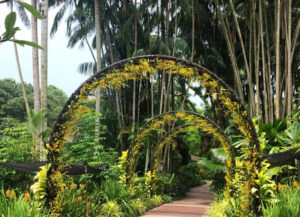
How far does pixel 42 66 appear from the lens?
9.08 meters

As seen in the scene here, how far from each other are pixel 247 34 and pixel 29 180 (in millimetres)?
8803

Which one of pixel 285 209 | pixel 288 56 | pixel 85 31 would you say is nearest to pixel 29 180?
pixel 285 209

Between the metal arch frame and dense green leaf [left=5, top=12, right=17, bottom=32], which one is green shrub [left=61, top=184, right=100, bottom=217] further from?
dense green leaf [left=5, top=12, right=17, bottom=32]

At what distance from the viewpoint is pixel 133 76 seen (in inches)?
188

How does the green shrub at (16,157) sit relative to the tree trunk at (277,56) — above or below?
below

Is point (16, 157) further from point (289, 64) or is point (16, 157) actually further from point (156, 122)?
point (289, 64)

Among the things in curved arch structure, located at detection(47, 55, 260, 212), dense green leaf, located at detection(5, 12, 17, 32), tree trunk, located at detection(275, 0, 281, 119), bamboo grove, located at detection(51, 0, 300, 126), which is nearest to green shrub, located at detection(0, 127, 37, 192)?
curved arch structure, located at detection(47, 55, 260, 212)

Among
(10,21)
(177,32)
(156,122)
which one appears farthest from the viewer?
(177,32)

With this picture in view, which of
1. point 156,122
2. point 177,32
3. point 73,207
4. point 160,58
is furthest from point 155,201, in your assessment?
point 177,32

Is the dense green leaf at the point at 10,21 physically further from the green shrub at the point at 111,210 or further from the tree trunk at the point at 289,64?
the tree trunk at the point at 289,64

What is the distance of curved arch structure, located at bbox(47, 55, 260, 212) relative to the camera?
4.37 metres

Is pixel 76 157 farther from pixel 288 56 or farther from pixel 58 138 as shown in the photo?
pixel 288 56

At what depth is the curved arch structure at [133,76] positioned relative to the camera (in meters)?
4.37

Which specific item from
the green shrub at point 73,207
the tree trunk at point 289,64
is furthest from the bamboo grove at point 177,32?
the green shrub at point 73,207
